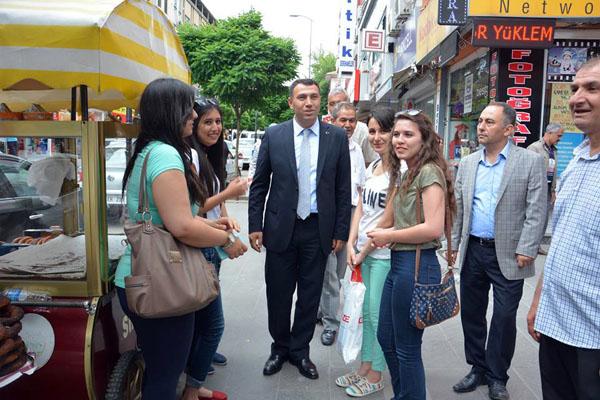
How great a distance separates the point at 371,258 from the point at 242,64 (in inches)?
525

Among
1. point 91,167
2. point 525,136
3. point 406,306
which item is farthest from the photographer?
point 525,136

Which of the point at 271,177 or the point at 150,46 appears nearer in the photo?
the point at 150,46

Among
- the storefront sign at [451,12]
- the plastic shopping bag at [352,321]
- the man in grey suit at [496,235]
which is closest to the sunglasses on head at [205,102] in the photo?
the plastic shopping bag at [352,321]

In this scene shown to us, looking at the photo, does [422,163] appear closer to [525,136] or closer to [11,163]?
[11,163]

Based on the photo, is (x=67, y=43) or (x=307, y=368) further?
(x=307, y=368)

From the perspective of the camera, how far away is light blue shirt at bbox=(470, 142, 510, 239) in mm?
3461

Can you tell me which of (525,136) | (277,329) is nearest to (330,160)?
(277,329)

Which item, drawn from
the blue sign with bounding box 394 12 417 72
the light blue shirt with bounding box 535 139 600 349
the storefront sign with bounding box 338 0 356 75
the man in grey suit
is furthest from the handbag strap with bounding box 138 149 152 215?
the storefront sign with bounding box 338 0 356 75

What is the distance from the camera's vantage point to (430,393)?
362 cm

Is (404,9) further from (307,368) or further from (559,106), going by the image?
(307,368)

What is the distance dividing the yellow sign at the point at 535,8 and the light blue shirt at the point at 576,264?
17.8 feet

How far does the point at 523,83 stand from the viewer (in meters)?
7.66

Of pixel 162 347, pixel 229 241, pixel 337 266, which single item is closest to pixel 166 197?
pixel 229 241

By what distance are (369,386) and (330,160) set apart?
154cm
